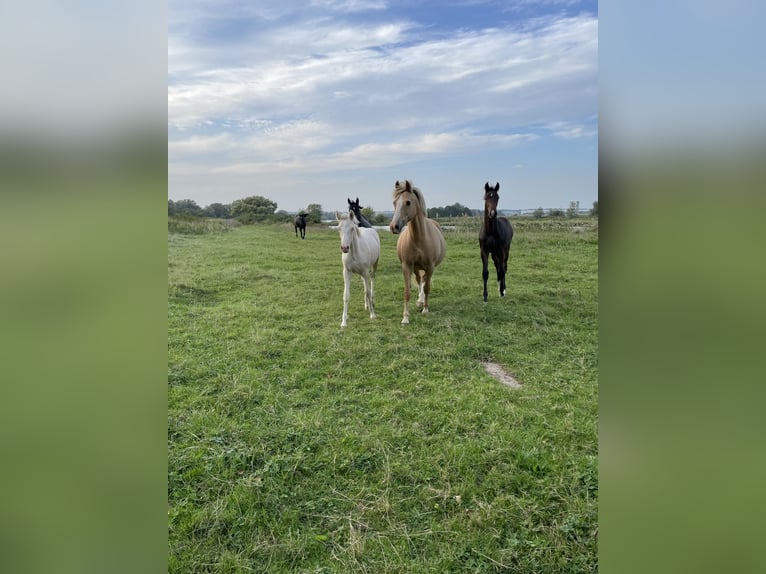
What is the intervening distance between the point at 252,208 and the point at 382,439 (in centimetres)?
1337

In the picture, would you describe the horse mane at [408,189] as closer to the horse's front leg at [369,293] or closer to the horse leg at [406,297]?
the horse leg at [406,297]

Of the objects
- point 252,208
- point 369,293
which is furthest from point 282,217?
point 369,293

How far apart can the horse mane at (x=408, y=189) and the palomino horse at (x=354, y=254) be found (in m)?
0.68

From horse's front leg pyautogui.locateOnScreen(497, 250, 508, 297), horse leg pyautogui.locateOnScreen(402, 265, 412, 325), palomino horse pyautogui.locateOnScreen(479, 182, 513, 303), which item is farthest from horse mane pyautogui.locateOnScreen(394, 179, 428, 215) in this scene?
horse's front leg pyautogui.locateOnScreen(497, 250, 508, 297)

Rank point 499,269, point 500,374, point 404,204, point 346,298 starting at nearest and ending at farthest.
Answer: point 500,374 → point 404,204 → point 346,298 → point 499,269

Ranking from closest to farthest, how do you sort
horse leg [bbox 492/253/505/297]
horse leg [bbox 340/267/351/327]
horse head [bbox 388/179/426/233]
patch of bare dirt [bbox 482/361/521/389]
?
patch of bare dirt [bbox 482/361/521/389], horse head [bbox 388/179/426/233], horse leg [bbox 340/267/351/327], horse leg [bbox 492/253/505/297]

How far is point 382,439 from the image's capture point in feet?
8.47

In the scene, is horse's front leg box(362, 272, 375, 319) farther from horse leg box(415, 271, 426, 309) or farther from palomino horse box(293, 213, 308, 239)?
palomino horse box(293, 213, 308, 239)

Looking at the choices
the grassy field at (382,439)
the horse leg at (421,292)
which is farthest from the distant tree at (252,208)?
the horse leg at (421,292)

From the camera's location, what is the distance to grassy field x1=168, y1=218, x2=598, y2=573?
5.82ft

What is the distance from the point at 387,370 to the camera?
3756 mm

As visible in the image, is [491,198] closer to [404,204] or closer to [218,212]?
[404,204]
